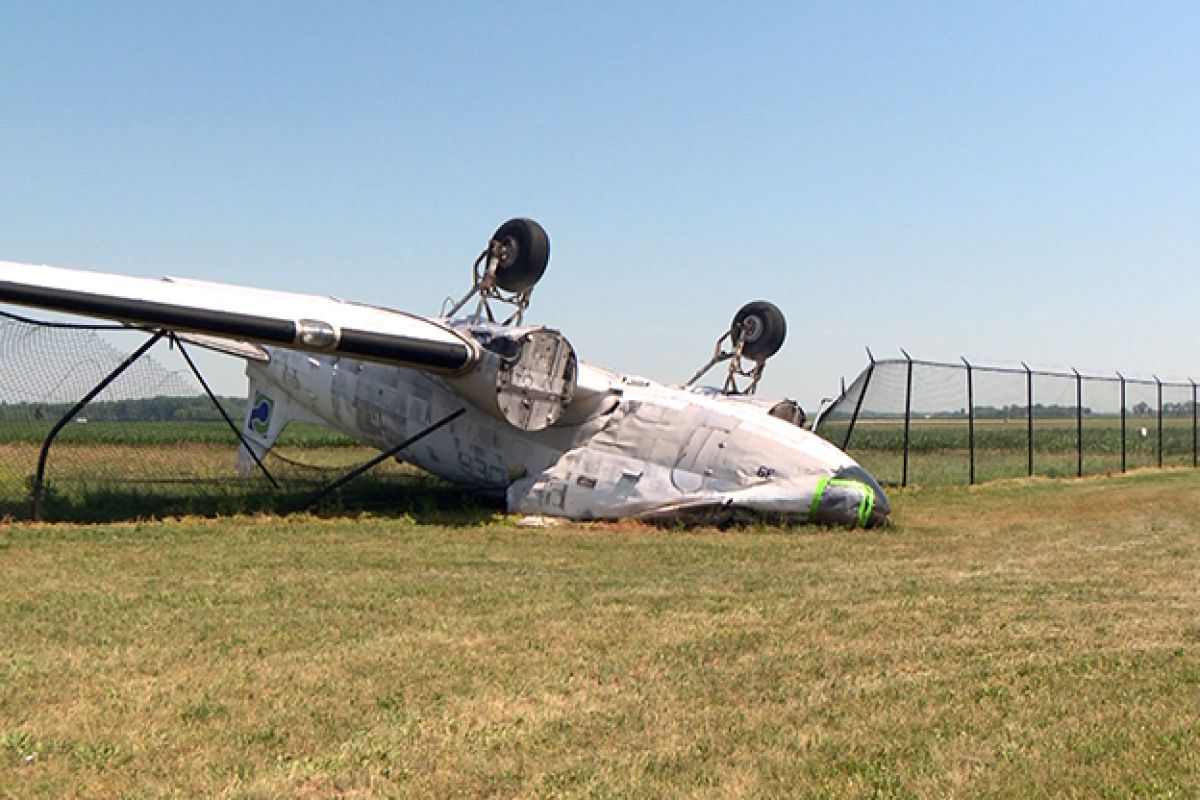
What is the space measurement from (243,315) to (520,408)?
424 cm

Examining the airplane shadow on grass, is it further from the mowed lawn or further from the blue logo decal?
the mowed lawn

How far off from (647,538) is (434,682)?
7.85 m

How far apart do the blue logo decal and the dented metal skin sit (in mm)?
2595

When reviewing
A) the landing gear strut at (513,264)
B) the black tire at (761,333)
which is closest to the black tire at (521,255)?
the landing gear strut at (513,264)

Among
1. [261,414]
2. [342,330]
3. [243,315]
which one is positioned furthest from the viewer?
[261,414]

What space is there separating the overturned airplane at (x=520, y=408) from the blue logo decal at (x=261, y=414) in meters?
2.73

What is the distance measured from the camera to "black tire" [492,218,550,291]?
63.4ft

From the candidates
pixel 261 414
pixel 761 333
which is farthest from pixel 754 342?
pixel 261 414

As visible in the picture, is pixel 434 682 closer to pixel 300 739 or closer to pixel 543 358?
pixel 300 739

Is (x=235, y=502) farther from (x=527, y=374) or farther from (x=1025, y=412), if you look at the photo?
(x=1025, y=412)

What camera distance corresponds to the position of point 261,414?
867 inches

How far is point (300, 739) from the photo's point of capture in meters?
5.66

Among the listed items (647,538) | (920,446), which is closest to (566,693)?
(647,538)

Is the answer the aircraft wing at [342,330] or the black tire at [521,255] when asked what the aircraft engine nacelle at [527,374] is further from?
the black tire at [521,255]
